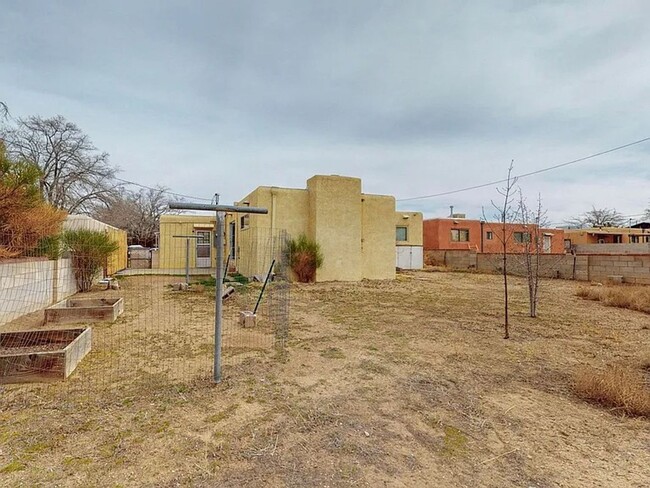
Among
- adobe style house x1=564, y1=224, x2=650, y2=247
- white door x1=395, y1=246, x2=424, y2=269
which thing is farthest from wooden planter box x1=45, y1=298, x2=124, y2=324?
adobe style house x1=564, y1=224, x2=650, y2=247

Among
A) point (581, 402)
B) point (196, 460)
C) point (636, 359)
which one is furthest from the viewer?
point (636, 359)

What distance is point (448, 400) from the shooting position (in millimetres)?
3158

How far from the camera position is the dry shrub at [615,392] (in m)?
2.91

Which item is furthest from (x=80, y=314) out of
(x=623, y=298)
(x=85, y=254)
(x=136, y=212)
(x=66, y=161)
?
(x=136, y=212)

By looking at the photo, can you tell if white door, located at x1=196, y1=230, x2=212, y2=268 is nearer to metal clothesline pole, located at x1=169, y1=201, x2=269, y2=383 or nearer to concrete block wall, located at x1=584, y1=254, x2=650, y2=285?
metal clothesline pole, located at x1=169, y1=201, x2=269, y2=383

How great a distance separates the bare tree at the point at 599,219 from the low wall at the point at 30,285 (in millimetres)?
50221

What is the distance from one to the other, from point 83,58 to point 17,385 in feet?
23.5

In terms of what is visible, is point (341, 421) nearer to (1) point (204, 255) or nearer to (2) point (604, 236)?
(1) point (204, 255)

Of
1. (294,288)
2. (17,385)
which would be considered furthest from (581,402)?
(294,288)

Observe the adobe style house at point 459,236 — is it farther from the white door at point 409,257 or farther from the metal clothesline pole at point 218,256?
the metal clothesline pole at point 218,256

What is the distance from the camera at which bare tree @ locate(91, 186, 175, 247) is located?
982 inches

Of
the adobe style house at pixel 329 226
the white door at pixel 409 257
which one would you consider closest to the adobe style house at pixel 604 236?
the white door at pixel 409 257

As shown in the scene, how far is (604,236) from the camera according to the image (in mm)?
33438

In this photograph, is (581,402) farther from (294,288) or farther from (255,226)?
(255,226)
